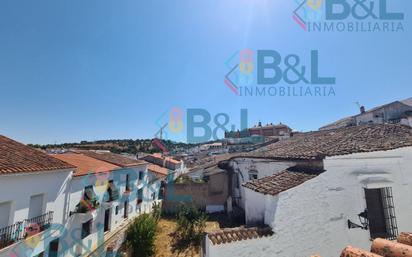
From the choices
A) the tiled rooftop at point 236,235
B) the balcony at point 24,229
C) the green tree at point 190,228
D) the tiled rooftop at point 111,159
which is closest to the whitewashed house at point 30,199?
the balcony at point 24,229

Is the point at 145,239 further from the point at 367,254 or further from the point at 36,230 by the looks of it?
the point at 367,254

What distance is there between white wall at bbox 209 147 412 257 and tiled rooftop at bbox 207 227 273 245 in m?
0.14

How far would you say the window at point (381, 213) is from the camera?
→ 765 cm

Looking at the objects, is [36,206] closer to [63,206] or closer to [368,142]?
[63,206]

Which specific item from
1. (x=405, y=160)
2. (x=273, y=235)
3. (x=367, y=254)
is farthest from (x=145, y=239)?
(x=405, y=160)

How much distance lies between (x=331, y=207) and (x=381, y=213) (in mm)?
2882

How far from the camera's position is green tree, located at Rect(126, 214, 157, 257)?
13.0m

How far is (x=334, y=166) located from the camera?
7449mm

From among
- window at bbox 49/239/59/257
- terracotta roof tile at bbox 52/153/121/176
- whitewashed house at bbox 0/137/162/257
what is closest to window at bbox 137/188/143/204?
whitewashed house at bbox 0/137/162/257

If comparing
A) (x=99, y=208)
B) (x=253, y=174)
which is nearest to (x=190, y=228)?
(x=253, y=174)

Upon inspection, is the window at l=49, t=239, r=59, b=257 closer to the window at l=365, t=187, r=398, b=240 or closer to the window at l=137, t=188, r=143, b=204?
the window at l=137, t=188, r=143, b=204

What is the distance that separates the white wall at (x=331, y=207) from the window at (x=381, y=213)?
22 cm

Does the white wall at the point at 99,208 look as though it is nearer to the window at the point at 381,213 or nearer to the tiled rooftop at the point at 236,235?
the tiled rooftop at the point at 236,235

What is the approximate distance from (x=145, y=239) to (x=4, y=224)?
716 centimetres
